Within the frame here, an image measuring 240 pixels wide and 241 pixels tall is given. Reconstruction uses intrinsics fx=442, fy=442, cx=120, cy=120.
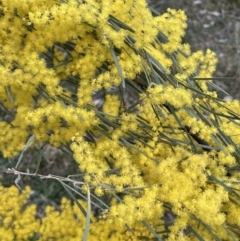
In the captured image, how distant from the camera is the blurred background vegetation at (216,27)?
200 cm

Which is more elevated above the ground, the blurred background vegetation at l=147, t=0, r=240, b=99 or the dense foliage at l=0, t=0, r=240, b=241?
the dense foliage at l=0, t=0, r=240, b=241

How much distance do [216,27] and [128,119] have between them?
1418mm

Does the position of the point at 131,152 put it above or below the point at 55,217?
above

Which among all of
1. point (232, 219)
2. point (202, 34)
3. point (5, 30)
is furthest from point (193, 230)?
point (202, 34)

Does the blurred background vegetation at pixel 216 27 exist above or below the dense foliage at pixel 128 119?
below

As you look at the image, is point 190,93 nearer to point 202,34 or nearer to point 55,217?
point 55,217

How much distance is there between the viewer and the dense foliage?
2.55ft

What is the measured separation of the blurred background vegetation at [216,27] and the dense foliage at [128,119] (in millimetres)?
1113

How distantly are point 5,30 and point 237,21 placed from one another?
1.50m

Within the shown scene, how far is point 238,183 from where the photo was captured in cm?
80

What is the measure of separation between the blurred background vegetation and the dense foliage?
111cm

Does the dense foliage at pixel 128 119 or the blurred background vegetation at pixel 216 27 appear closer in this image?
the dense foliage at pixel 128 119

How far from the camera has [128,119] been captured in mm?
848

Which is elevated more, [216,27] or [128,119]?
[128,119]
